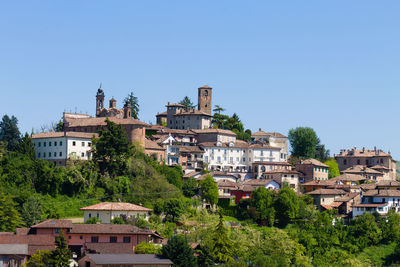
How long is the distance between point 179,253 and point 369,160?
233ft

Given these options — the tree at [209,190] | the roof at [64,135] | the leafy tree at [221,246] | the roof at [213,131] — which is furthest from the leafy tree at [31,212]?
the roof at [213,131]

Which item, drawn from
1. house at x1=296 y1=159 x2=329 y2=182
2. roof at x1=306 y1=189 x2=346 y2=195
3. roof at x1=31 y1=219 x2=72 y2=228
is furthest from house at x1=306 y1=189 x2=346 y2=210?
roof at x1=31 y1=219 x2=72 y2=228

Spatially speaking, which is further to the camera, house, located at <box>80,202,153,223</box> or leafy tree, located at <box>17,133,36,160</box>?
leafy tree, located at <box>17,133,36,160</box>

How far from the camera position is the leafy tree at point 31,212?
74.2 metres

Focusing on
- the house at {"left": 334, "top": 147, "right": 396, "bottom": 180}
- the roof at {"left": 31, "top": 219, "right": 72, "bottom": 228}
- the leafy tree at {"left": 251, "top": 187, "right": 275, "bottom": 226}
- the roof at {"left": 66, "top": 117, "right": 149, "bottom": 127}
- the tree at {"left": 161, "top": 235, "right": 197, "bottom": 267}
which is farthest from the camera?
the house at {"left": 334, "top": 147, "right": 396, "bottom": 180}

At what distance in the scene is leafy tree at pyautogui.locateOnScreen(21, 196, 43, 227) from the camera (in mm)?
74188

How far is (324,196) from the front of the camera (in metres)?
98.2

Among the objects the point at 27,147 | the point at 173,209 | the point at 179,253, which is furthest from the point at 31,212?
the point at 179,253

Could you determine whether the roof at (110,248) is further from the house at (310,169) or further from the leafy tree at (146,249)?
the house at (310,169)

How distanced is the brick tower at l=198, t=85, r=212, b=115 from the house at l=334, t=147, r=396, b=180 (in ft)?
80.1

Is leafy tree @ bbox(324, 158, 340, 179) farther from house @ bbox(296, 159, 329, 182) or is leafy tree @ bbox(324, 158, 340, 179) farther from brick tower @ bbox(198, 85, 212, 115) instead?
brick tower @ bbox(198, 85, 212, 115)

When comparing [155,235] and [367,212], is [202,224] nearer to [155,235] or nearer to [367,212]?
[155,235]

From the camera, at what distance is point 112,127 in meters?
88.1

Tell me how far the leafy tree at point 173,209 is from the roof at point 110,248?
1468 cm
